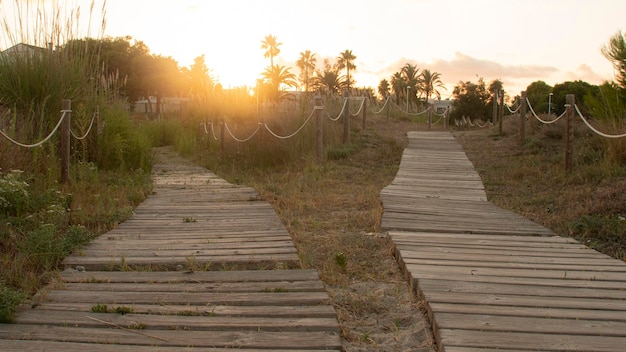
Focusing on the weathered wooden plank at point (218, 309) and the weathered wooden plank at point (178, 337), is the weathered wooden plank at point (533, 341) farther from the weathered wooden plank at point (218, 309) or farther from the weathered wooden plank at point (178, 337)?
the weathered wooden plank at point (218, 309)

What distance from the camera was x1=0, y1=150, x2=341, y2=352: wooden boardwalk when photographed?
2.81m

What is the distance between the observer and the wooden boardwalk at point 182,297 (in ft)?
9.21

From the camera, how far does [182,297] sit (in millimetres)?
3414

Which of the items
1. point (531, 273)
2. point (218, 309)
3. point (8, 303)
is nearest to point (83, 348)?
point (8, 303)

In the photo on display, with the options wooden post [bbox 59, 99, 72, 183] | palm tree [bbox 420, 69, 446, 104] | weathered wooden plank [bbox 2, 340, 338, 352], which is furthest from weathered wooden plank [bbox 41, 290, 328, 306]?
palm tree [bbox 420, 69, 446, 104]

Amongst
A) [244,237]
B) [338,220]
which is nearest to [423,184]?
[338,220]

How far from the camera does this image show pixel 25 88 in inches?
303

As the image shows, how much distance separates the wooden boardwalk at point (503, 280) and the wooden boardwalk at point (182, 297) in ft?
2.04

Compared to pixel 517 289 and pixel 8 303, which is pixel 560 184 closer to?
pixel 517 289

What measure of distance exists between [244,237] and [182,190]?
10.5 ft

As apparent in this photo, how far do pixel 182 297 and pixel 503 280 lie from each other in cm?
188

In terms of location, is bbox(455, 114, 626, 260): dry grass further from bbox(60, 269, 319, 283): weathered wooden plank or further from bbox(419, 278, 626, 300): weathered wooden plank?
bbox(60, 269, 319, 283): weathered wooden plank

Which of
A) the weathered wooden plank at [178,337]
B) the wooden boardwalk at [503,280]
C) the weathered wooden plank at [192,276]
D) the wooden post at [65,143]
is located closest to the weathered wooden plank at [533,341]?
the wooden boardwalk at [503,280]

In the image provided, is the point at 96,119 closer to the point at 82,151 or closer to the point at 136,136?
the point at 82,151
